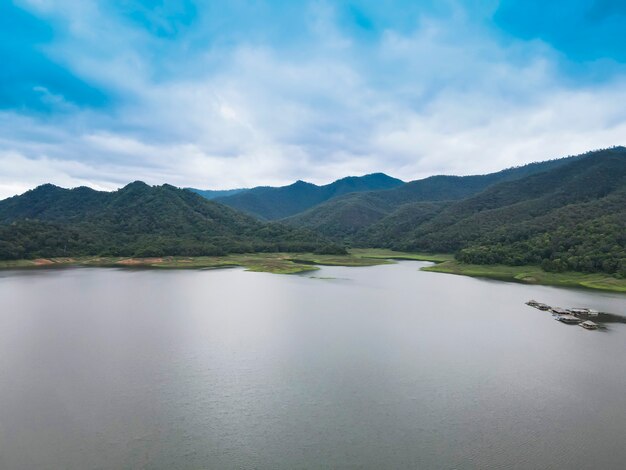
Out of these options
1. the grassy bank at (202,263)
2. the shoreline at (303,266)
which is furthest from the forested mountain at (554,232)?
the grassy bank at (202,263)

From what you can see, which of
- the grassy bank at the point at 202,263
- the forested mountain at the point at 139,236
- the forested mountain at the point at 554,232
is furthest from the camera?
the forested mountain at the point at 139,236

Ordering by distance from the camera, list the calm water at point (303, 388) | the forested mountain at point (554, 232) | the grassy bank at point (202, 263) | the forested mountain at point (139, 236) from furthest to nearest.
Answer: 1. the forested mountain at point (139, 236)
2. the grassy bank at point (202, 263)
3. the forested mountain at point (554, 232)
4. the calm water at point (303, 388)

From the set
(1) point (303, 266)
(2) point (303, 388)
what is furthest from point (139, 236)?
(2) point (303, 388)

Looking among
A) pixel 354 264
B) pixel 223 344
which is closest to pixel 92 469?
pixel 223 344

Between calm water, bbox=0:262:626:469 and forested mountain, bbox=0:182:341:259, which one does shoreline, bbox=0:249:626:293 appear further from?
calm water, bbox=0:262:626:469

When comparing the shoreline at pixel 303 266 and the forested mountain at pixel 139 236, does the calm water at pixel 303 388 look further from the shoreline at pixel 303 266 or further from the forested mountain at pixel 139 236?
the forested mountain at pixel 139 236

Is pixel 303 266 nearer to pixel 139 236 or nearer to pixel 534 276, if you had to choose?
pixel 534 276

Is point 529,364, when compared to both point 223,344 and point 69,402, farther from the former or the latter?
point 69,402
